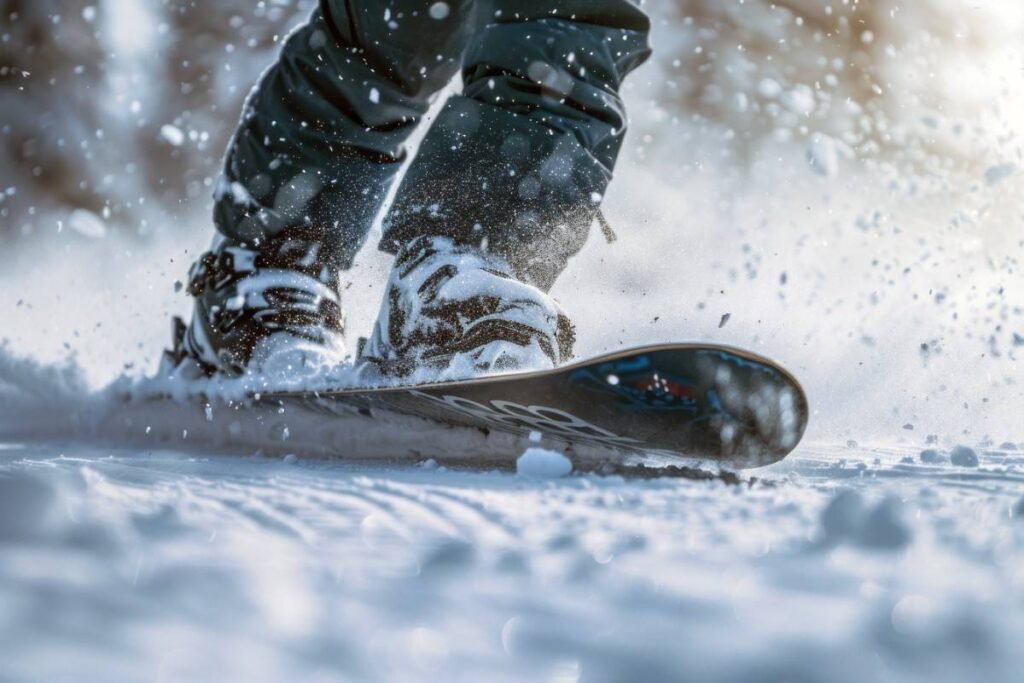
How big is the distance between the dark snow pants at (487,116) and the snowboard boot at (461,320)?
7 cm

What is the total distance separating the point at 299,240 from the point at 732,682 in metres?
1.30

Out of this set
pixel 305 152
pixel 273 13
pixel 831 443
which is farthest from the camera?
pixel 273 13

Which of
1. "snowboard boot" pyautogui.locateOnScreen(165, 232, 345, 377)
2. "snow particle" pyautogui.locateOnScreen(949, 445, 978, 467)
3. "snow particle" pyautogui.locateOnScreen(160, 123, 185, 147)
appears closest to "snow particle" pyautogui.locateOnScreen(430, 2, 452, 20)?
"snowboard boot" pyautogui.locateOnScreen(165, 232, 345, 377)

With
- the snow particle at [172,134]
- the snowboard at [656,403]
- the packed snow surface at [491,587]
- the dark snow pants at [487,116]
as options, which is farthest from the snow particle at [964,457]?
the snow particle at [172,134]

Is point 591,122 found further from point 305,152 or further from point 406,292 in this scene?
point 305,152

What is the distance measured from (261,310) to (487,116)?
0.48 m

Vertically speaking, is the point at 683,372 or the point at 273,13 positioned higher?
the point at 273,13

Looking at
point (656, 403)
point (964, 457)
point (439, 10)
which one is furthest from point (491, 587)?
point (439, 10)

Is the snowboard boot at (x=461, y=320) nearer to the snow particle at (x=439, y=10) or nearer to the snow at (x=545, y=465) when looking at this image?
the snow at (x=545, y=465)

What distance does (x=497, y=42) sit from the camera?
3.60 feet

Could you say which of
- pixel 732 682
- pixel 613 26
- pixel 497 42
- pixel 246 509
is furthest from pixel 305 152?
pixel 732 682

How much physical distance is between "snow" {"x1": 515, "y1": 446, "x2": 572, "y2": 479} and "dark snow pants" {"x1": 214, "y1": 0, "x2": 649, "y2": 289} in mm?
387

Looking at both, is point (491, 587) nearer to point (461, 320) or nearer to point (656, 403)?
point (656, 403)

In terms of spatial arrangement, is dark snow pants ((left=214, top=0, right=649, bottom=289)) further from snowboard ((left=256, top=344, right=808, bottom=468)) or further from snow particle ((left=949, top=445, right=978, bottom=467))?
snow particle ((left=949, top=445, right=978, bottom=467))
